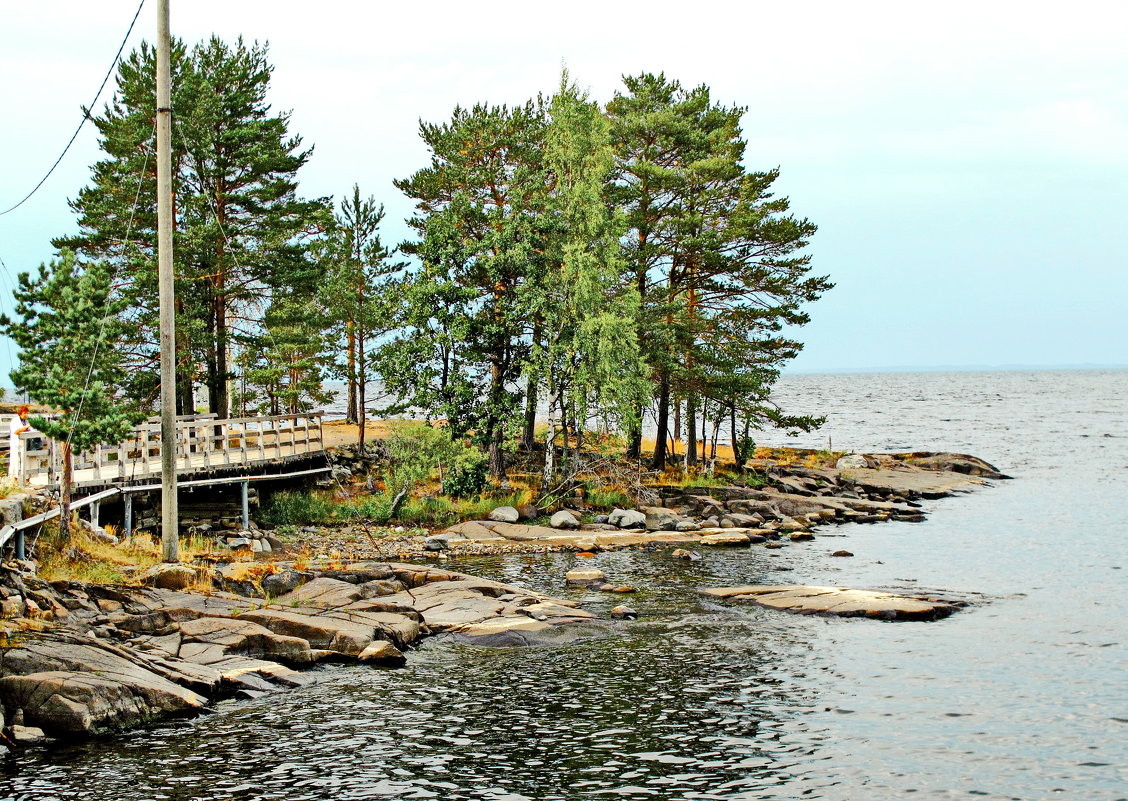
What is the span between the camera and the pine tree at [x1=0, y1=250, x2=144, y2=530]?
21375mm

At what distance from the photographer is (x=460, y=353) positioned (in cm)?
3909

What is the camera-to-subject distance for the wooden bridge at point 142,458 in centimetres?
2623

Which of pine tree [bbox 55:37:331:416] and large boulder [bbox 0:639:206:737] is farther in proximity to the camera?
pine tree [bbox 55:37:331:416]

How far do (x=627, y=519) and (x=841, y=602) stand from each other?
1487cm

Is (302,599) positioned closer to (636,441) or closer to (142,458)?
(142,458)

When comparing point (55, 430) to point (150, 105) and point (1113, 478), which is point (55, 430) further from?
point (1113, 478)

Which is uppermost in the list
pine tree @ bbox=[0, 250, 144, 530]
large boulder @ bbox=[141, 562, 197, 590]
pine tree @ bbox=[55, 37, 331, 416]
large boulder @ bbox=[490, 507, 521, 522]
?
pine tree @ bbox=[55, 37, 331, 416]

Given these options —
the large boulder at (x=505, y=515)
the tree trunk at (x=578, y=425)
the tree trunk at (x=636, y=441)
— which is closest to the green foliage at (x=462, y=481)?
the large boulder at (x=505, y=515)

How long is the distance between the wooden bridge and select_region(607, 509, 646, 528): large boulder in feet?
42.0

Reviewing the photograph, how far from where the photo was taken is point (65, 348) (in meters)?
21.8

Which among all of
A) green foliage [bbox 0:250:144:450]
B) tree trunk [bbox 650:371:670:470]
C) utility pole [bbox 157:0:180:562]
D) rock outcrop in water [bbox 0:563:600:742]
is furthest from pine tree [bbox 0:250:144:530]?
tree trunk [bbox 650:371:670:470]

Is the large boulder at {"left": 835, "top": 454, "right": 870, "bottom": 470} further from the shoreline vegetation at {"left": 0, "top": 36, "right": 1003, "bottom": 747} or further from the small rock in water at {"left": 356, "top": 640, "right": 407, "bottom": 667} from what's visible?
the small rock in water at {"left": 356, "top": 640, "right": 407, "bottom": 667}

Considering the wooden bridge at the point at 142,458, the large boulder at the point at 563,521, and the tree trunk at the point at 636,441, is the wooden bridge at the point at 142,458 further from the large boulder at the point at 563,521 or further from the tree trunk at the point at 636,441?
the tree trunk at the point at 636,441

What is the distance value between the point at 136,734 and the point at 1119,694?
15.5 meters
